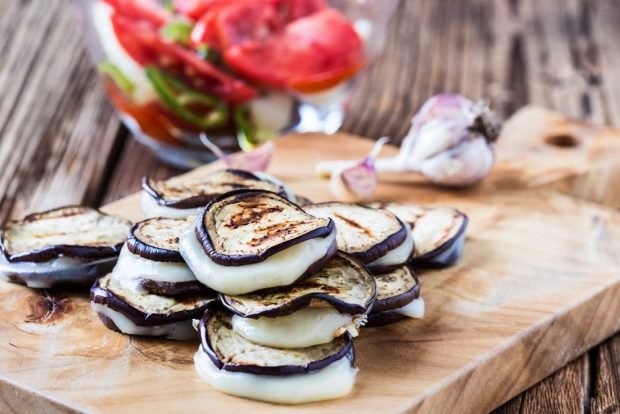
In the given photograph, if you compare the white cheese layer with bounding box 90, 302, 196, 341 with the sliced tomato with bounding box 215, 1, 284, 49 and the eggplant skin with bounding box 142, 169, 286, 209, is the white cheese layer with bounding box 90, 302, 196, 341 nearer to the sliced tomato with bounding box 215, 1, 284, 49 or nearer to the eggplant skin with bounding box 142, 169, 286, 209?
the eggplant skin with bounding box 142, 169, 286, 209

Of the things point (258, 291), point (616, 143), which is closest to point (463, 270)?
point (258, 291)

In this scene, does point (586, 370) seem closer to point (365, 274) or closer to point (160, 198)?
point (365, 274)

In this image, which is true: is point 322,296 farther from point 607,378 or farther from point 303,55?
point 303,55

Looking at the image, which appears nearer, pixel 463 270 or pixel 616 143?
pixel 463 270

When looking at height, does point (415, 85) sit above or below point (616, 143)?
below

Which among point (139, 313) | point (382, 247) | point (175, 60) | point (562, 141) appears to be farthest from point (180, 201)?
point (562, 141)

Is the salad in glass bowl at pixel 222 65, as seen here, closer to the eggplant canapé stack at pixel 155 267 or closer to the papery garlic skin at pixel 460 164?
the papery garlic skin at pixel 460 164

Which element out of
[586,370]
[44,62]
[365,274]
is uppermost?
[365,274]
